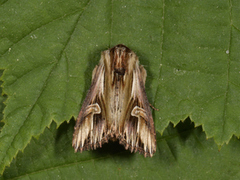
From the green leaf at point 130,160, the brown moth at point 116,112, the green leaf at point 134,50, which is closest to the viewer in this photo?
the green leaf at point 134,50

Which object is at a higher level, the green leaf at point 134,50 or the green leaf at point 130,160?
the green leaf at point 134,50

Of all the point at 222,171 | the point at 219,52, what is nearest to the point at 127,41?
the point at 219,52

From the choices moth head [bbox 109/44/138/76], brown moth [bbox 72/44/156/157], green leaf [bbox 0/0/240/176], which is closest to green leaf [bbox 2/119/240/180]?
brown moth [bbox 72/44/156/157]

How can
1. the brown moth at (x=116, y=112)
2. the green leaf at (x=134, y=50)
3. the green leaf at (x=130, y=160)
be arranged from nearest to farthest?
the green leaf at (x=134, y=50) < the brown moth at (x=116, y=112) < the green leaf at (x=130, y=160)

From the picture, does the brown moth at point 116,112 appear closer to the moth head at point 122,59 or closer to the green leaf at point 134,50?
the moth head at point 122,59

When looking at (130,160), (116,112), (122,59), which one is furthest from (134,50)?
(130,160)

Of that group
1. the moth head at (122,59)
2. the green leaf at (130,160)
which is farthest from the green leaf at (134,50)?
the green leaf at (130,160)

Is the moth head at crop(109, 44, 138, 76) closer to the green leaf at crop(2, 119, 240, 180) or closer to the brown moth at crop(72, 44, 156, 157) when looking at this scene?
the brown moth at crop(72, 44, 156, 157)
